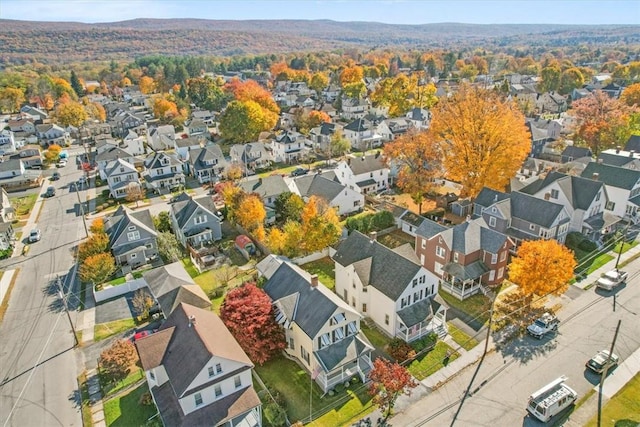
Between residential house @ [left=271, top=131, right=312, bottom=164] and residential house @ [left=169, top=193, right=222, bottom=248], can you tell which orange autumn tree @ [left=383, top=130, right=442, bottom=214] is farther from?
residential house @ [left=271, top=131, right=312, bottom=164]

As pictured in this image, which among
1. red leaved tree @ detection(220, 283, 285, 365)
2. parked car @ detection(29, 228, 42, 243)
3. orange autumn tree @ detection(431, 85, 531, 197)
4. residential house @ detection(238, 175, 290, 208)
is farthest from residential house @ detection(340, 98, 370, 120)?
red leaved tree @ detection(220, 283, 285, 365)

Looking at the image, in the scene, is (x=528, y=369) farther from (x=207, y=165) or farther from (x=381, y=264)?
(x=207, y=165)

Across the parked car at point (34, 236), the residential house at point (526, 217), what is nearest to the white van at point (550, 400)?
the residential house at point (526, 217)

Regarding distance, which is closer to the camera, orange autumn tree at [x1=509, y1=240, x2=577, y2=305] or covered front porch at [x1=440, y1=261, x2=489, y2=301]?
orange autumn tree at [x1=509, y1=240, x2=577, y2=305]

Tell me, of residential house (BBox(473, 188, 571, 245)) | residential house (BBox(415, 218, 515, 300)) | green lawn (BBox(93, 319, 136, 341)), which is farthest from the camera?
residential house (BBox(473, 188, 571, 245))

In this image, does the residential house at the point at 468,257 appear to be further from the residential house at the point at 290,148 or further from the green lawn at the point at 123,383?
the residential house at the point at 290,148

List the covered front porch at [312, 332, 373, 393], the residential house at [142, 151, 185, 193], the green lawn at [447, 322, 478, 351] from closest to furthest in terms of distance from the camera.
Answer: the covered front porch at [312, 332, 373, 393] < the green lawn at [447, 322, 478, 351] < the residential house at [142, 151, 185, 193]

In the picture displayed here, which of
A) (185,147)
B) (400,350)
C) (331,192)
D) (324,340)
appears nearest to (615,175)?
(331,192)

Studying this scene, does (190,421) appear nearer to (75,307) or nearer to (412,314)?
(412,314)
